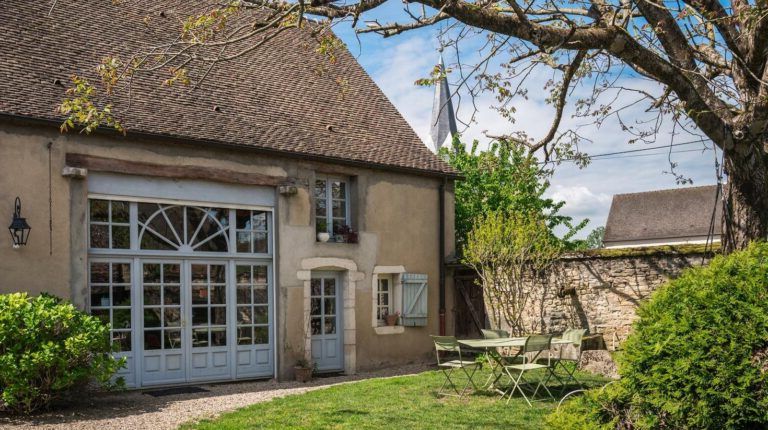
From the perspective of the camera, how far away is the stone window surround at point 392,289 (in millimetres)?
13633

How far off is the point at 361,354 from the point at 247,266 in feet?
8.65

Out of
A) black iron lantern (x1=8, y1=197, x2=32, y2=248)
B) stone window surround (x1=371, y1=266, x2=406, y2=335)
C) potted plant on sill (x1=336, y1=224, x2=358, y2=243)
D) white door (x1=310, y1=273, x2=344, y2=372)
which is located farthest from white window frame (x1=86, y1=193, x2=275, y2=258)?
stone window surround (x1=371, y1=266, x2=406, y2=335)

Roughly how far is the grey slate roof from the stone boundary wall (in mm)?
23551

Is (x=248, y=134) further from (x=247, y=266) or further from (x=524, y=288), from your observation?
(x=524, y=288)

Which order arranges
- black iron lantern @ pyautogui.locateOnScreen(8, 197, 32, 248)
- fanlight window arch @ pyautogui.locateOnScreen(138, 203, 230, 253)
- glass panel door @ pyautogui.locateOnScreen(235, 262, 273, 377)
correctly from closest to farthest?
black iron lantern @ pyautogui.locateOnScreen(8, 197, 32, 248) < fanlight window arch @ pyautogui.locateOnScreen(138, 203, 230, 253) < glass panel door @ pyautogui.locateOnScreen(235, 262, 273, 377)

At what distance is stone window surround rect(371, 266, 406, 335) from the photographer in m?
13.6

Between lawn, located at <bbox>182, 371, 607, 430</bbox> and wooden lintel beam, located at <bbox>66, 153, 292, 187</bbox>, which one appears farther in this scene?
wooden lintel beam, located at <bbox>66, 153, 292, 187</bbox>

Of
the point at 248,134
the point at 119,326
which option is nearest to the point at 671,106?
the point at 248,134

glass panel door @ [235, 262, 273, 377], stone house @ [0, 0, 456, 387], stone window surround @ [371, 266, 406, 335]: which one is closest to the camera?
stone house @ [0, 0, 456, 387]

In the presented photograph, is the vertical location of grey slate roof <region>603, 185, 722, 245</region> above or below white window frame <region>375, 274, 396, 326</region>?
above

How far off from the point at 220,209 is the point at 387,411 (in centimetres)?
483

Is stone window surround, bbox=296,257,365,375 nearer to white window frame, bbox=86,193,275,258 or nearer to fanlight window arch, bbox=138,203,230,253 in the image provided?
white window frame, bbox=86,193,275,258

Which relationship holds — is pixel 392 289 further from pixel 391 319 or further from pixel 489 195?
pixel 489 195

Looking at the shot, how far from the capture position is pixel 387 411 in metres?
8.64
